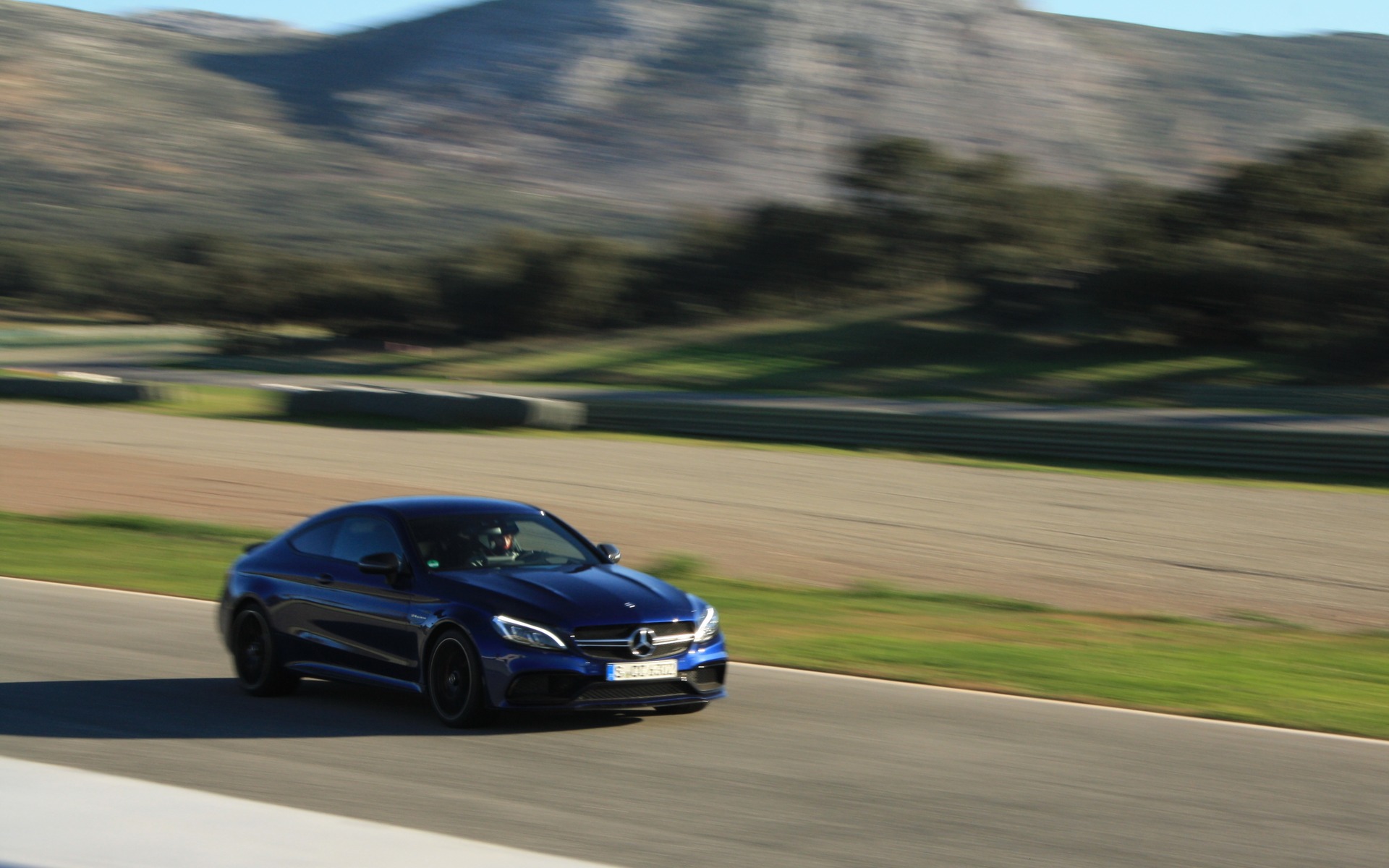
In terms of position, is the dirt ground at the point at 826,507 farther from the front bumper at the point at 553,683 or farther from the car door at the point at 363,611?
the front bumper at the point at 553,683

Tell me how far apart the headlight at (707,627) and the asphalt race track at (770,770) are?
477mm

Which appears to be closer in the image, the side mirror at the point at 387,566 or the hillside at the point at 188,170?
the side mirror at the point at 387,566

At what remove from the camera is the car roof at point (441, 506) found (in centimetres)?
889

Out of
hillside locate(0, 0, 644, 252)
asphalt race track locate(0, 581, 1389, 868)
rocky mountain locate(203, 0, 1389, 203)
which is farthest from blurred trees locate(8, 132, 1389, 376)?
rocky mountain locate(203, 0, 1389, 203)

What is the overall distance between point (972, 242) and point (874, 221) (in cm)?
546

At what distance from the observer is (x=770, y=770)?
7258mm

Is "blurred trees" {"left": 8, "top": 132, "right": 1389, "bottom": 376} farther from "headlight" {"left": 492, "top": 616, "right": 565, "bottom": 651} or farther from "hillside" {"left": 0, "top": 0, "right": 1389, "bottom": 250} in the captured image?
"hillside" {"left": 0, "top": 0, "right": 1389, "bottom": 250}

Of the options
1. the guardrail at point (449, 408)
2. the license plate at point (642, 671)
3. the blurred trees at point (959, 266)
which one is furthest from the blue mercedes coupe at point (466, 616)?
the blurred trees at point (959, 266)

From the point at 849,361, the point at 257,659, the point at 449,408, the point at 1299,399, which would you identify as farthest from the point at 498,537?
the point at 849,361

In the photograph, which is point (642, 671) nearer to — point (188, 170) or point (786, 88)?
point (786, 88)

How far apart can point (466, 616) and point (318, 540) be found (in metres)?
1.66

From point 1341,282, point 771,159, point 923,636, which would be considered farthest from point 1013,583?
point 771,159

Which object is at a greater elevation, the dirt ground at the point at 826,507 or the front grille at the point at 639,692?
the front grille at the point at 639,692

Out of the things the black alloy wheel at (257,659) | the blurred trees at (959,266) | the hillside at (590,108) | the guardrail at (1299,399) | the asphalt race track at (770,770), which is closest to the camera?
the asphalt race track at (770,770)
